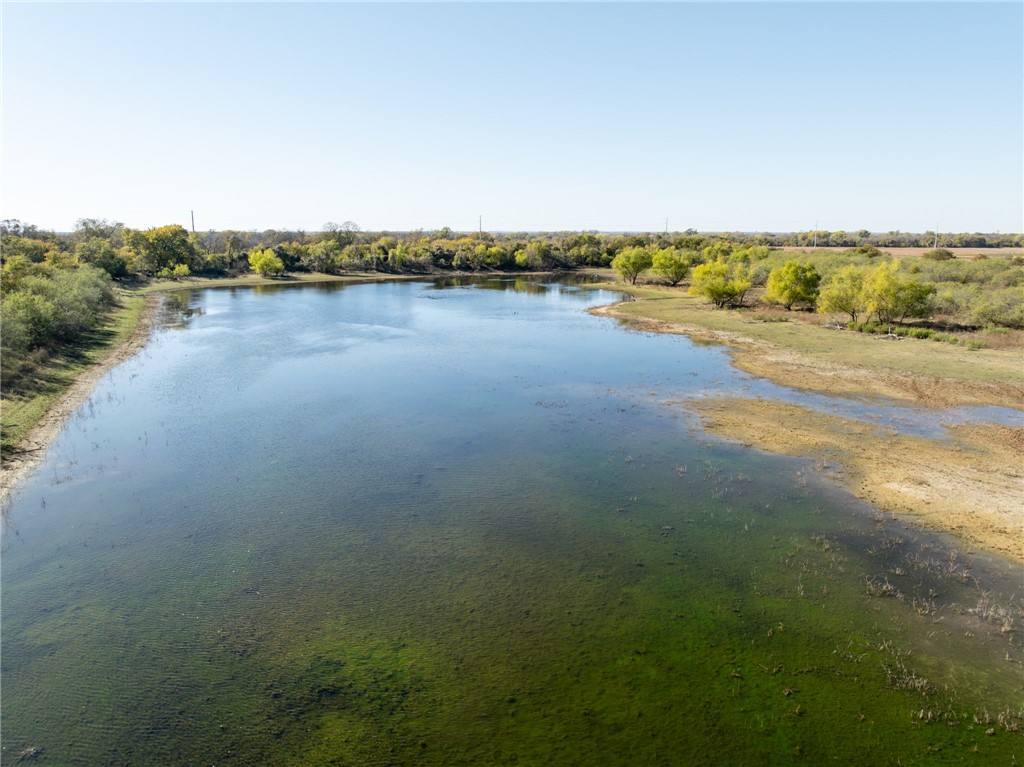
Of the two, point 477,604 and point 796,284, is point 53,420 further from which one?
point 796,284

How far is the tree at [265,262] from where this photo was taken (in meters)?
90.4

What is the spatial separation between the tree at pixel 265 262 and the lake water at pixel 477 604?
241 ft

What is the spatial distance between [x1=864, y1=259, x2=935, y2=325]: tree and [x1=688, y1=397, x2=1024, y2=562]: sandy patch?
947 inches

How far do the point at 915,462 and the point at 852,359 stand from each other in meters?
17.8

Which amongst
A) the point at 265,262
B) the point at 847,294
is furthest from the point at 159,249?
the point at 847,294

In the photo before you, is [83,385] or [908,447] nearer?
[908,447]

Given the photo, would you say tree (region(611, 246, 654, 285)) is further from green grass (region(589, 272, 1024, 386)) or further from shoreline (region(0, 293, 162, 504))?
shoreline (region(0, 293, 162, 504))

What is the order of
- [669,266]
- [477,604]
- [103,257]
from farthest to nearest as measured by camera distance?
[669,266]
[103,257]
[477,604]

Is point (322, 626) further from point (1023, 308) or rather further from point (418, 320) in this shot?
point (1023, 308)

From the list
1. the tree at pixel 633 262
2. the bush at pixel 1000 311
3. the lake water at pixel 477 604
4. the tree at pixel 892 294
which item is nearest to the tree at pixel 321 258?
the tree at pixel 633 262

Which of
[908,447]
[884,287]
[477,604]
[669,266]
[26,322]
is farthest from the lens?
[669,266]

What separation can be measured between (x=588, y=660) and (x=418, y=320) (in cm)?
4574

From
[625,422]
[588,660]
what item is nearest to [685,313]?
[625,422]

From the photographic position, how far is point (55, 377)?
28625 mm
